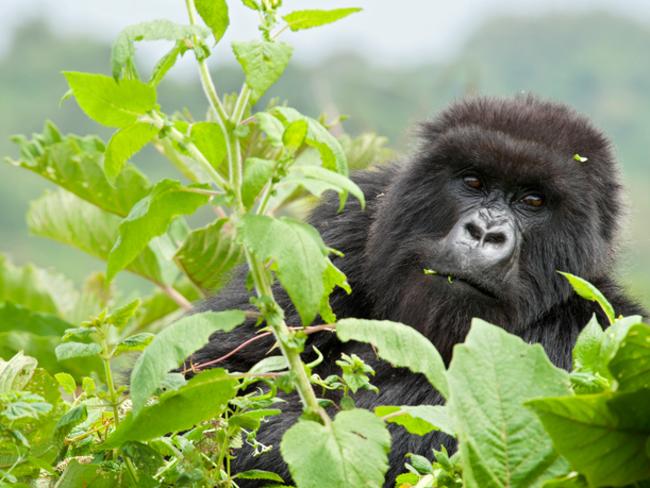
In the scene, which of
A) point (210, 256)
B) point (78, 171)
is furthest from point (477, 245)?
Result: point (78, 171)

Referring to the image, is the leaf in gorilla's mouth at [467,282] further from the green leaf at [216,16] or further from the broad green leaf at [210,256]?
the green leaf at [216,16]

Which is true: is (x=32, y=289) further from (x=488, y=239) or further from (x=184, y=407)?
(x=184, y=407)

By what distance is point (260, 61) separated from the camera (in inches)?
70.6

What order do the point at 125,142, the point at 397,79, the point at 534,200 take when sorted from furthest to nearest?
the point at 397,79 < the point at 534,200 < the point at 125,142

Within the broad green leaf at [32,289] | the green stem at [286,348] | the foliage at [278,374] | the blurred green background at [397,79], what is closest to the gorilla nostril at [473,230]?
the foliage at [278,374]

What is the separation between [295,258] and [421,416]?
1.17 feet

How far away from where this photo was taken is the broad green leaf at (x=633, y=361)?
1669mm

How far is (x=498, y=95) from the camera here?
4.22 meters

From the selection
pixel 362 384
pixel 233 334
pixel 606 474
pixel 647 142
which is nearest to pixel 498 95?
pixel 233 334

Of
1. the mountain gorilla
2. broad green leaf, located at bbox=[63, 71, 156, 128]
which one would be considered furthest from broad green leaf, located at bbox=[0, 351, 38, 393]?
the mountain gorilla

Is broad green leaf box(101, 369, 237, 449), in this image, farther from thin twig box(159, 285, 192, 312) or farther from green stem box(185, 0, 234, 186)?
thin twig box(159, 285, 192, 312)

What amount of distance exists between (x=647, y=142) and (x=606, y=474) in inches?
2496

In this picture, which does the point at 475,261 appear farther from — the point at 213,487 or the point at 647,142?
the point at 647,142

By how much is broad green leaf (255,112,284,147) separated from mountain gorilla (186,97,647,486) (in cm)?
178
